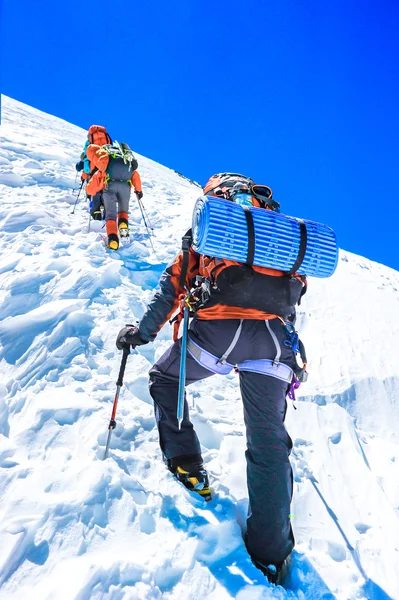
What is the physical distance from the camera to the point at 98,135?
7.89m

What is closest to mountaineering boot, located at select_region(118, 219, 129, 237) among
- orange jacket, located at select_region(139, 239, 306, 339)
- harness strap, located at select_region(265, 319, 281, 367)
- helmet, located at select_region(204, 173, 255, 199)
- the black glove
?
helmet, located at select_region(204, 173, 255, 199)

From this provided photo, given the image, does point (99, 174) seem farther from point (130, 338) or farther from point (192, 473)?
point (192, 473)

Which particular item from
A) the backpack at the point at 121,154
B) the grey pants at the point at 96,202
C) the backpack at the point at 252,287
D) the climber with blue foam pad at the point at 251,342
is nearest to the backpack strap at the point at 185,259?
the climber with blue foam pad at the point at 251,342

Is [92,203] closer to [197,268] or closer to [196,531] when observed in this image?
[197,268]

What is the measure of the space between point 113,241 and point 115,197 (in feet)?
2.83

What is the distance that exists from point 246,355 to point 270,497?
2.73 ft

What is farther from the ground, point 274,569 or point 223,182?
point 223,182

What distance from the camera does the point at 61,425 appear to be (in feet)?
9.61

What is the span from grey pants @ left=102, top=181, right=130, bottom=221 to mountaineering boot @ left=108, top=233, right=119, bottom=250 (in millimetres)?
301

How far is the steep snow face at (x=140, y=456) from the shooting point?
79.8 inches

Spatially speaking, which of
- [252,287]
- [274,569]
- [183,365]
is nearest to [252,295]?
[252,287]

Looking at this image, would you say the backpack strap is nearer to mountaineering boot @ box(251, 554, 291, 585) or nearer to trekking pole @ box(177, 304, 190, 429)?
trekking pole @ box(177, 304, 190, 429)

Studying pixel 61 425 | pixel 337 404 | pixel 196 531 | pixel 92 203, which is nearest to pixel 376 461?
pixel 337 404

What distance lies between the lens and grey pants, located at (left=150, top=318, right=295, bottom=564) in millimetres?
2228
